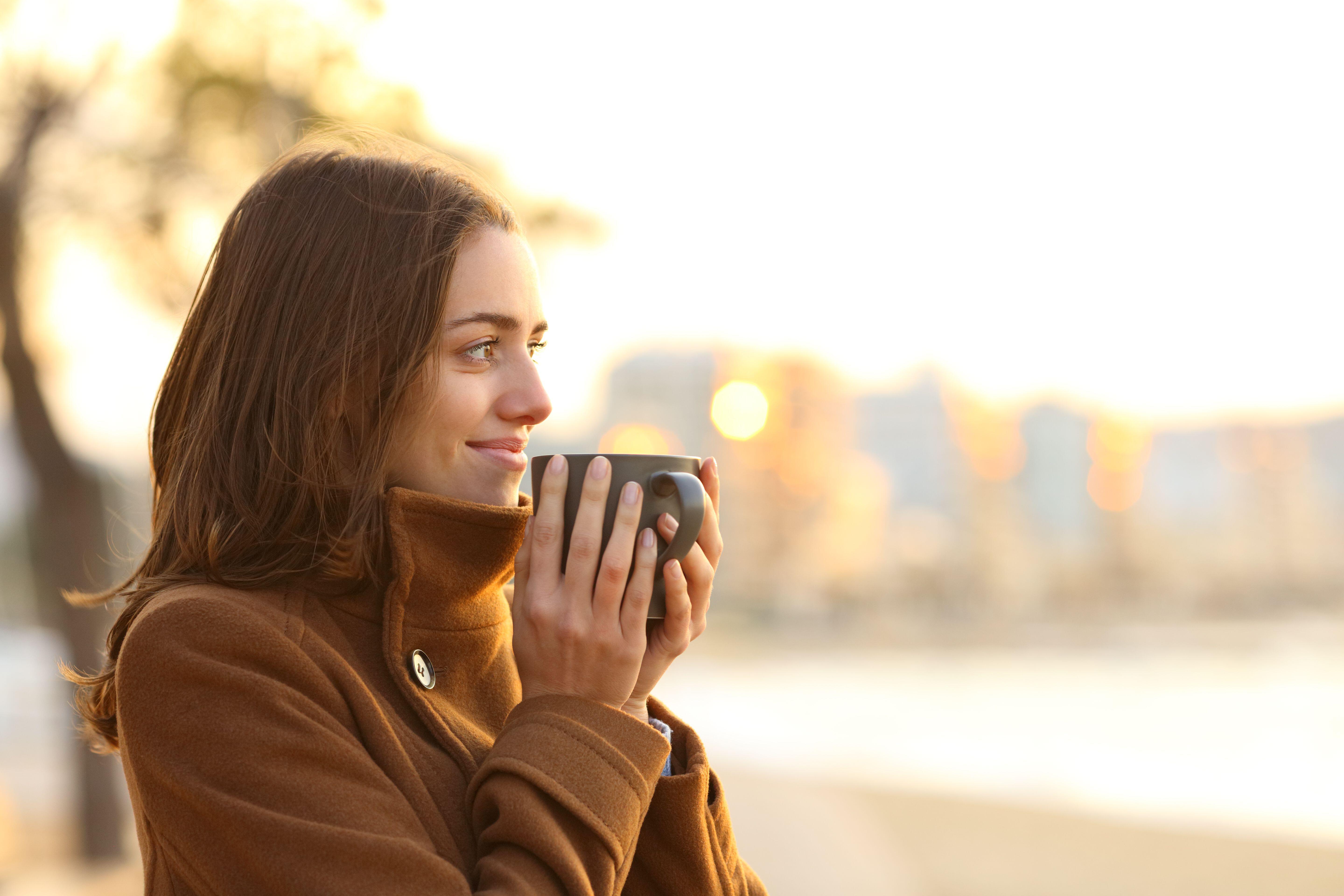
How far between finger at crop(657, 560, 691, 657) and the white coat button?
283 millimetres

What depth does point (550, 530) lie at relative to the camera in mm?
1413

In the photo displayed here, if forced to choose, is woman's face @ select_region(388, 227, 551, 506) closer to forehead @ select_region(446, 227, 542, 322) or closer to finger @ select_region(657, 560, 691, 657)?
forehead @ select_region(446, 227, 542, 322)

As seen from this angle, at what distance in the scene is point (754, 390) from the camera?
54500mm

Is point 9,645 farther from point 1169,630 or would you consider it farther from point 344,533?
point 1169,630

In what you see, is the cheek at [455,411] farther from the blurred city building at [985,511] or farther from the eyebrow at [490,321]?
the blurred city building at [985,511]

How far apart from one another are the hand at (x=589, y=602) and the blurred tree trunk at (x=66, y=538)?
190 inches

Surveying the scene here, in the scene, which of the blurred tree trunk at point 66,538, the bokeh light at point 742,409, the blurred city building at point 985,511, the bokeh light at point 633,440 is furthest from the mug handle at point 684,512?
the blurred city building at point 985,511

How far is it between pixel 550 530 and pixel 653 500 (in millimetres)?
131

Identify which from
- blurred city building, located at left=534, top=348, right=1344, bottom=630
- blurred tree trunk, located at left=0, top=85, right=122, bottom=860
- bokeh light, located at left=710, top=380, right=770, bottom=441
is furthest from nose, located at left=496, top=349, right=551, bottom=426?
blurred city building, located at left=534, top=348, right=1344, bottom=630

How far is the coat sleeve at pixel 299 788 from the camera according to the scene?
113cm

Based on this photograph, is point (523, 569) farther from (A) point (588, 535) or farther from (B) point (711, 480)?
(B) point (711, 480)

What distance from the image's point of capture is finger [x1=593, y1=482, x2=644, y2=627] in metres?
1.38

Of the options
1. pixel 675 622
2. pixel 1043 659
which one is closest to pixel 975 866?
pixel 675 622

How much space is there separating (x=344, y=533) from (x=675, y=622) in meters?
0.42
